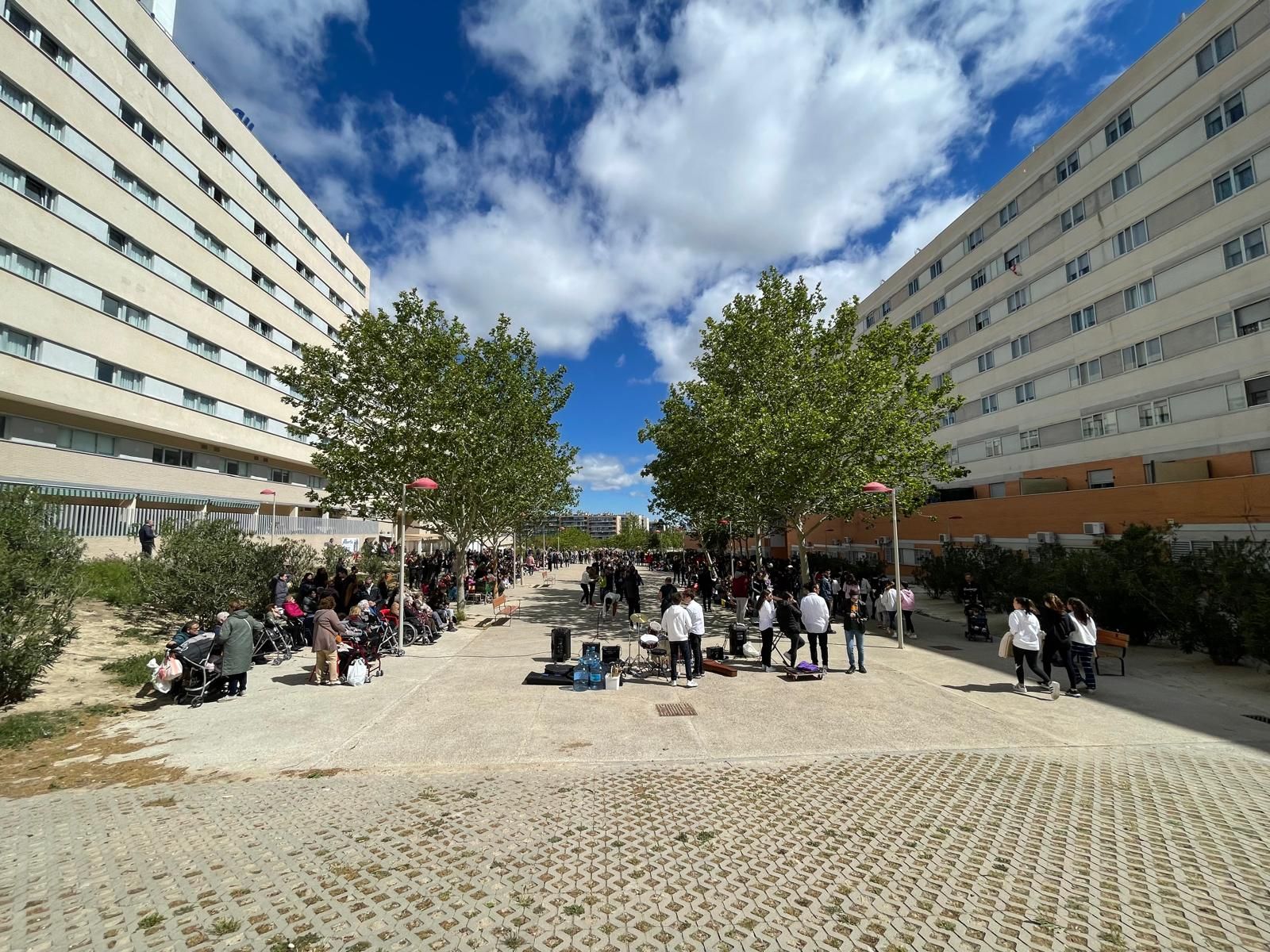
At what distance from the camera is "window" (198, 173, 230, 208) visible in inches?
1193

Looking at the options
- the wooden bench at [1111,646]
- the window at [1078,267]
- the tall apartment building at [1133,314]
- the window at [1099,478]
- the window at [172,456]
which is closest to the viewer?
the wooden bench at [1111,646]

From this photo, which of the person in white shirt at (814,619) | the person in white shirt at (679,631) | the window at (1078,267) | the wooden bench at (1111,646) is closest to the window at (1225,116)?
the window at (1078,267)

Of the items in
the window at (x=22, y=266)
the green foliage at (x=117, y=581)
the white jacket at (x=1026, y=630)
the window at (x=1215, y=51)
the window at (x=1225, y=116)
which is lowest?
the white jacket at (x=1026, y=630)

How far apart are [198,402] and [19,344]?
903 cm

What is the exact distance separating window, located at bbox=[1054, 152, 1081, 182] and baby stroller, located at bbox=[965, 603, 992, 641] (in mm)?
24550

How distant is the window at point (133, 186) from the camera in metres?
24.8

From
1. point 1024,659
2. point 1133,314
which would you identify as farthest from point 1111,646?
point 1133,314

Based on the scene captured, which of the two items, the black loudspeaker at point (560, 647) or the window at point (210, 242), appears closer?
the black loudspeaker at point (560, 647)

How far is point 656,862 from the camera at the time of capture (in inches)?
179

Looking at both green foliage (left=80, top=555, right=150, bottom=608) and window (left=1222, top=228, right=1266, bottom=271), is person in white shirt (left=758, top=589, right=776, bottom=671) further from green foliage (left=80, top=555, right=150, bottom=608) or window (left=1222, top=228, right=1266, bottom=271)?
window (left=1222, top=228, right=1266, bottom=271)

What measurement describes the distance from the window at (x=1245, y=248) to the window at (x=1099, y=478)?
867cm

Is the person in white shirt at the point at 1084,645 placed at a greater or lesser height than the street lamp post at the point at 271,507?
lesser

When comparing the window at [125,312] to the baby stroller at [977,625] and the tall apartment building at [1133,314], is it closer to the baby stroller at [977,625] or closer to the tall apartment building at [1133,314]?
the baby stroller at [977,625]

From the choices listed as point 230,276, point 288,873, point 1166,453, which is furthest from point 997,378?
point 230,276
